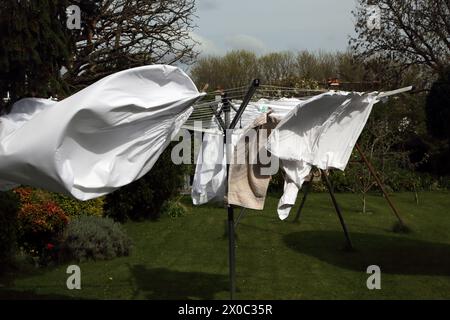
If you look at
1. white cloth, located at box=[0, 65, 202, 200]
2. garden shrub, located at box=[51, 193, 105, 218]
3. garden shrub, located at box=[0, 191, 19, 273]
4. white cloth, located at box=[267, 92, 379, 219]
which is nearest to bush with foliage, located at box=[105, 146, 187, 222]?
garden shrub, located at box=[51, 193, 105, 218]

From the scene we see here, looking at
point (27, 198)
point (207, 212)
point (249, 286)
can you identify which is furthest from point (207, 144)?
point (207, 212)

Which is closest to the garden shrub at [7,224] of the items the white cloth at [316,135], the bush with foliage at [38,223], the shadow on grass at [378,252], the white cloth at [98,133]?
the bush with foliage at [38,223]

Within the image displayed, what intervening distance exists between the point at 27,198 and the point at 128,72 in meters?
5.56

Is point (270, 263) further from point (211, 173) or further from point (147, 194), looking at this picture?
point (147, 194)

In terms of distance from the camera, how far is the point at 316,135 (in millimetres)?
6215

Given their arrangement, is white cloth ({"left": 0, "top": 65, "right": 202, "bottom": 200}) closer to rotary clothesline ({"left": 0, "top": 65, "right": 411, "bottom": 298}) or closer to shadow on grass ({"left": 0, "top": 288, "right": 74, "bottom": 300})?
rotary clothesline ({"left": 0, "top": 65, "right": 411, "bottom": 298})

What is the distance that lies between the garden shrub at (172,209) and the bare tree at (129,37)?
3.84 metres

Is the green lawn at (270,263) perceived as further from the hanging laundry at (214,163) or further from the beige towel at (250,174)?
the beige towel at (250,174)

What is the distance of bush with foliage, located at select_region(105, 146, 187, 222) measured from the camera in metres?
12.4

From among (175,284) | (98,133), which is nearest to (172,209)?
(175,284)

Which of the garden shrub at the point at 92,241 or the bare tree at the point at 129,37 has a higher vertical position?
the bare tree at the point at 129,37

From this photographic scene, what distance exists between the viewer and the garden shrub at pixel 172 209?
13.9m
